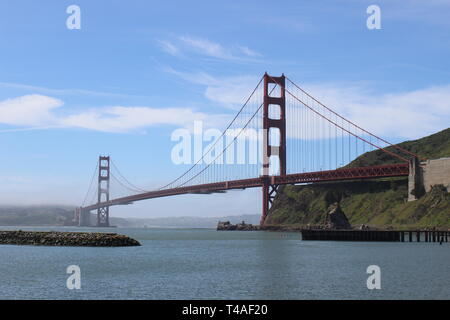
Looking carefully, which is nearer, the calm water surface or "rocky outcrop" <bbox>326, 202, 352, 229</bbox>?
the calm water surface

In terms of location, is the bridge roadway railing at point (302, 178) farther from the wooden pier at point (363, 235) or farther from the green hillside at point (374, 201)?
the wooden pier at point (363, 235)

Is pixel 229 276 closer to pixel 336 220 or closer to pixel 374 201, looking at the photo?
pixel 336 220

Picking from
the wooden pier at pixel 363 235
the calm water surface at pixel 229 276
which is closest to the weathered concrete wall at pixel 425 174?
the wooden pier at pixel 363 235

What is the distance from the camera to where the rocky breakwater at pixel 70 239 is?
289ft

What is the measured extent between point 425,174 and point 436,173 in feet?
8.59

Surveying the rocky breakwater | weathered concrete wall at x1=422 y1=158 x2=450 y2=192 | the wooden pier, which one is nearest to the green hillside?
weathered concrete wall at x1=422 y1=158 x2=450 y2=192

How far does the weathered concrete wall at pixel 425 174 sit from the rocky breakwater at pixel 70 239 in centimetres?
6220

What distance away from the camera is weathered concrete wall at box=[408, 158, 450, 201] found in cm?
12419

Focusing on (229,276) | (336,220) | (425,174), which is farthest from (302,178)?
(229,276)

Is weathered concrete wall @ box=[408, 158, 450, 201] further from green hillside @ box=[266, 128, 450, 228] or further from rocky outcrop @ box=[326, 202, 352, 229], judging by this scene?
rocky outcrop @ box=[326, 202, 352, 229]

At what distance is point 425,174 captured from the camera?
418 feet

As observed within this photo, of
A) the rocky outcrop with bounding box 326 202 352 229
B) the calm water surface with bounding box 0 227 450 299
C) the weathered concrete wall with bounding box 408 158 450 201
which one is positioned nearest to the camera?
the calm water surface with bounding box 0 227 450 299

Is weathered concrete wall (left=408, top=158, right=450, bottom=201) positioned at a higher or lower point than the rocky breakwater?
A: higher
